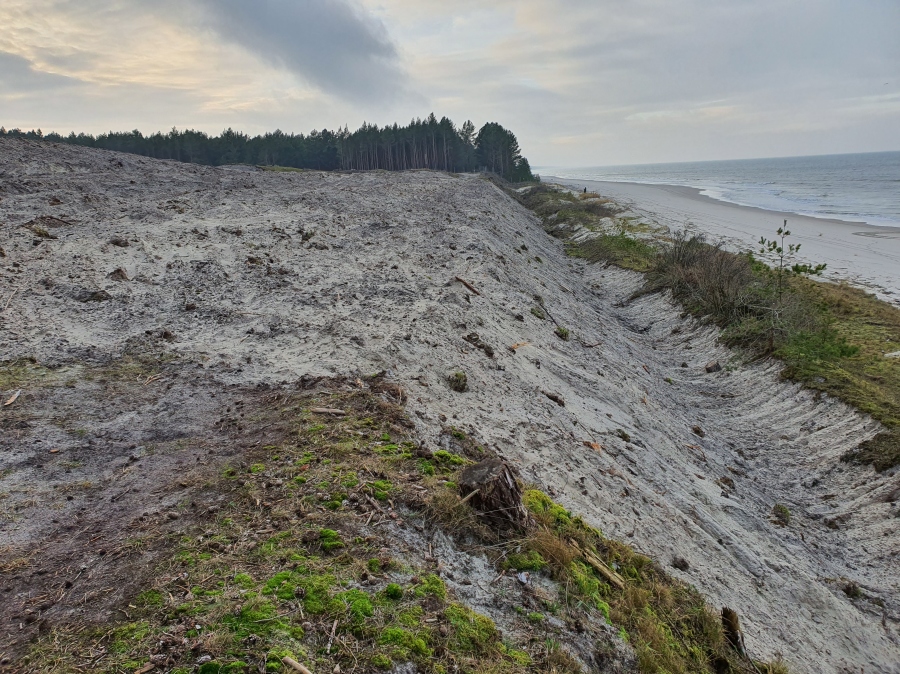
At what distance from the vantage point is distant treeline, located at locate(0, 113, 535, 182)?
243 feet

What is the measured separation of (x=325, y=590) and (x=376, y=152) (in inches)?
3730

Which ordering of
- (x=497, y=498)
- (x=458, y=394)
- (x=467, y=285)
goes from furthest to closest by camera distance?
(x=467, y=285) < (x=458, y=394) < (x=497, y=498)

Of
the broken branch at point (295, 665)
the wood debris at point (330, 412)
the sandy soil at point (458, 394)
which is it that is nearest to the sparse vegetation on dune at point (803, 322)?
the sandy soil at point (458, 394)

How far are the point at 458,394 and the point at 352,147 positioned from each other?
90.2 meters

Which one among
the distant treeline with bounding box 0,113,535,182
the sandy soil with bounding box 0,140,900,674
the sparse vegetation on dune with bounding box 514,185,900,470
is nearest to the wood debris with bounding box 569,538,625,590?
the sandy soil with bounding box 0,140,900,674

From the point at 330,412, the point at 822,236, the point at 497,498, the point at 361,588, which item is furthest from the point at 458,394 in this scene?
the point at 822,236

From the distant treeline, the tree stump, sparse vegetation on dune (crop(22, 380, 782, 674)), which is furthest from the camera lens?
the distant treeline

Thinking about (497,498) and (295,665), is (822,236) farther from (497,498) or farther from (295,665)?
(295,665)

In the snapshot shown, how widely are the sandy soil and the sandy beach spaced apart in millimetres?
14753

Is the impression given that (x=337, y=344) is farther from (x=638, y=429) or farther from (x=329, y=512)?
(x=638, y=429)

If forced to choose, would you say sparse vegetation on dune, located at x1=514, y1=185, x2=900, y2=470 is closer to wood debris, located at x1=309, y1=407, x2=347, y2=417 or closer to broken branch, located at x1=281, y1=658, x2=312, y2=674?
wood debris, located at x1=309, y1=407, x2=347, y2=417

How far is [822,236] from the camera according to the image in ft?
131

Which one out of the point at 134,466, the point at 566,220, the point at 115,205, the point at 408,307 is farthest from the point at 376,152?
the point at 134,466

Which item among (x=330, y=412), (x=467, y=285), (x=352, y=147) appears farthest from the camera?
(x=352, y=147)
